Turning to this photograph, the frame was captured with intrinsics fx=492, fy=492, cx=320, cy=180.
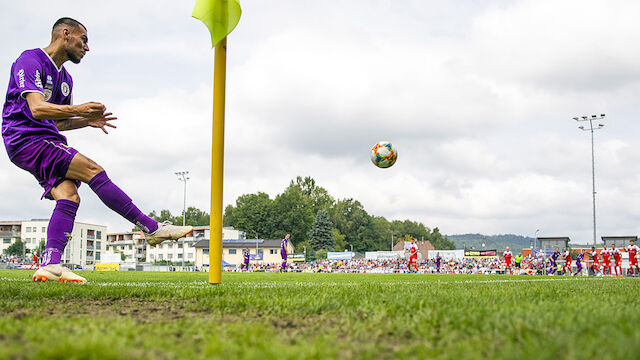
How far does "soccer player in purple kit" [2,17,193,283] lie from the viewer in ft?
15.2

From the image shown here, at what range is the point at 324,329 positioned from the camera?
2256mm

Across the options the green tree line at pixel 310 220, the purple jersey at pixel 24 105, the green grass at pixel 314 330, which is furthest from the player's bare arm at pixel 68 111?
the green tree line at pixel 310 220

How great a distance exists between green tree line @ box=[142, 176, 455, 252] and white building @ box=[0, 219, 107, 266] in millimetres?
17142

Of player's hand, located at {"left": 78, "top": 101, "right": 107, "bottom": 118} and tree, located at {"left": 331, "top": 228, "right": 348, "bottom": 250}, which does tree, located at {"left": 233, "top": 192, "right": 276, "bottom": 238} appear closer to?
tree, located at {"left": 331, "top": 228, "right": 348, "bottom": 250}

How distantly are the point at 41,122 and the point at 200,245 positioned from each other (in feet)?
270

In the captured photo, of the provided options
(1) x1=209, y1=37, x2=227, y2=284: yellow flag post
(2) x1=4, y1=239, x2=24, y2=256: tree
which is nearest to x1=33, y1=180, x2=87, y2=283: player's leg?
(1) x1=209, y1=37, x2=227, y2=284: yellow flag post

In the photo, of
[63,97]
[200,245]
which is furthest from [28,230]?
[63,97]

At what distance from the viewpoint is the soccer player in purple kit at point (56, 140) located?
463 centimetres

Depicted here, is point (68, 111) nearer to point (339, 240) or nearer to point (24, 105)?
point (24, 105)

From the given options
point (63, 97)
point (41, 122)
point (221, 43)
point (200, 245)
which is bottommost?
point (200, 245)

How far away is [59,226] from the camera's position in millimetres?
4836

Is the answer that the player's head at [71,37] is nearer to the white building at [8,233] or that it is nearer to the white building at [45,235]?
the white building at [45,235]

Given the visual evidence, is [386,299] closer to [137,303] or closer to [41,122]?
[137,303]

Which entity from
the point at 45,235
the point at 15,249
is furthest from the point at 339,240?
the point at 15,249
